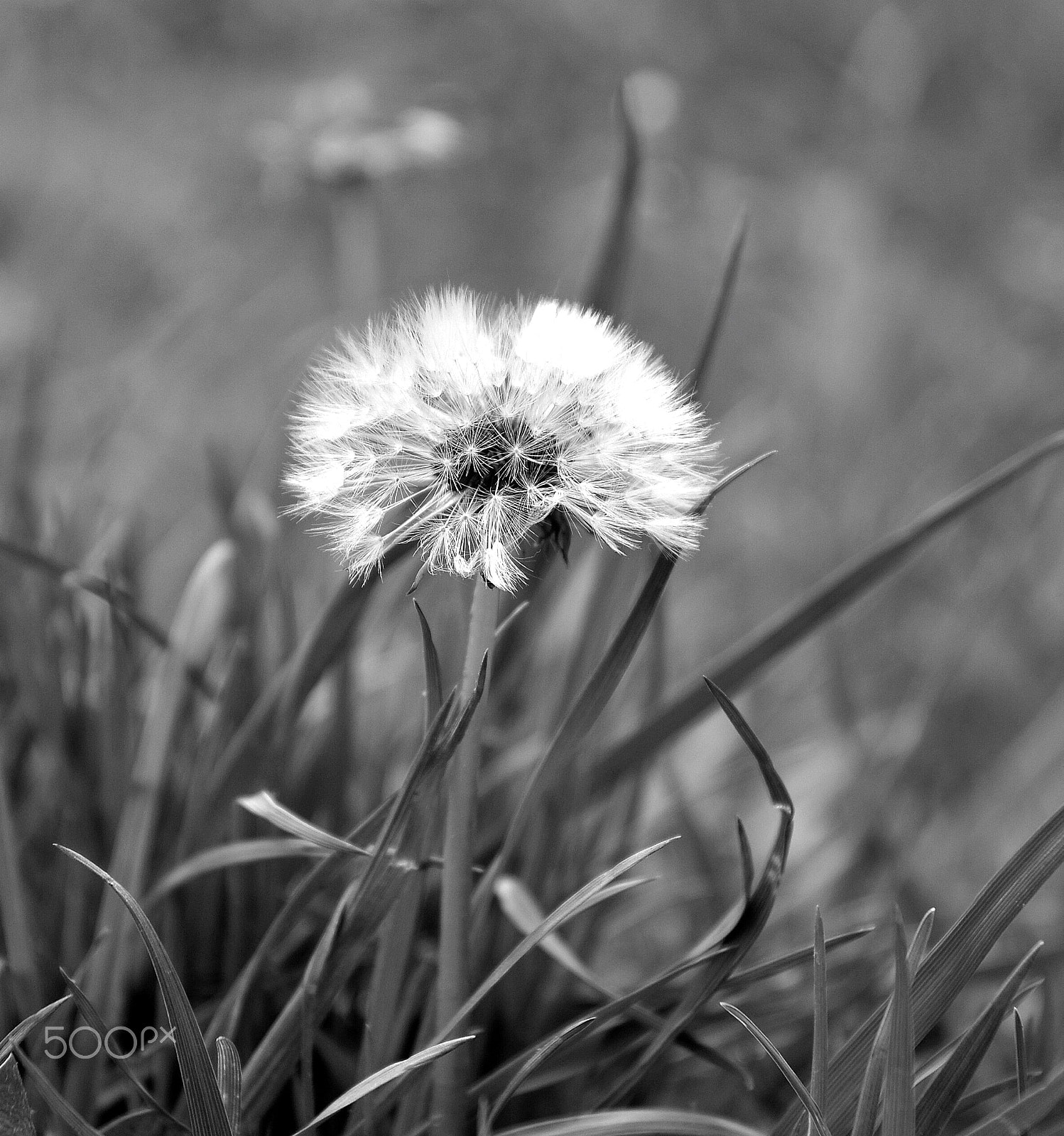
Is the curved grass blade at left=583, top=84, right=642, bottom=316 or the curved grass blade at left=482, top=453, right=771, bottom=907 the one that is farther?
the curved grass blade at left=583, top=84, right=642, bottom=316

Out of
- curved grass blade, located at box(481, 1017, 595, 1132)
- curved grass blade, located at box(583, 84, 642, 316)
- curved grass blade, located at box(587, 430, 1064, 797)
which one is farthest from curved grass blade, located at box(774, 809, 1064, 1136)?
curved grass blade, located at box(583, 84, 642, 316)

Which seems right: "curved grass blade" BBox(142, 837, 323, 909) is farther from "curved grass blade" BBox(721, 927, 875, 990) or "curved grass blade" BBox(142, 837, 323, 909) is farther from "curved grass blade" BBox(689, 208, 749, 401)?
"curved grass blade" BBox(689, 208, 749, 401)

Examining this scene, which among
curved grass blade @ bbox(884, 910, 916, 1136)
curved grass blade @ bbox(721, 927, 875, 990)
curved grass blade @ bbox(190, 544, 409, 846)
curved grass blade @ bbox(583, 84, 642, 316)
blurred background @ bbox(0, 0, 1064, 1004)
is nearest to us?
curved grass blade @ bbox(884, 910, 916, 1136)

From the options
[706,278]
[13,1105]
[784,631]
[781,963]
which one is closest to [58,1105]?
[13,1105]

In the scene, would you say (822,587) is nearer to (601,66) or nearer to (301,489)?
A: (301,489)

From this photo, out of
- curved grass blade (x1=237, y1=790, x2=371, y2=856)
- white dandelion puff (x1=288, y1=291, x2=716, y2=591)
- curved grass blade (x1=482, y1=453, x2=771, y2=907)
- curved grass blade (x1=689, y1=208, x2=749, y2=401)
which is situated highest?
curved grass blade (x1=689, y1=208, x2=749, y2=401)

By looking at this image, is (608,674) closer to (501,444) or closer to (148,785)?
(501,444)

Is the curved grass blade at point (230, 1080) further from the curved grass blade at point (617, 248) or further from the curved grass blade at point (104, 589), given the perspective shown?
the curved grass blade at point (617, 248)
